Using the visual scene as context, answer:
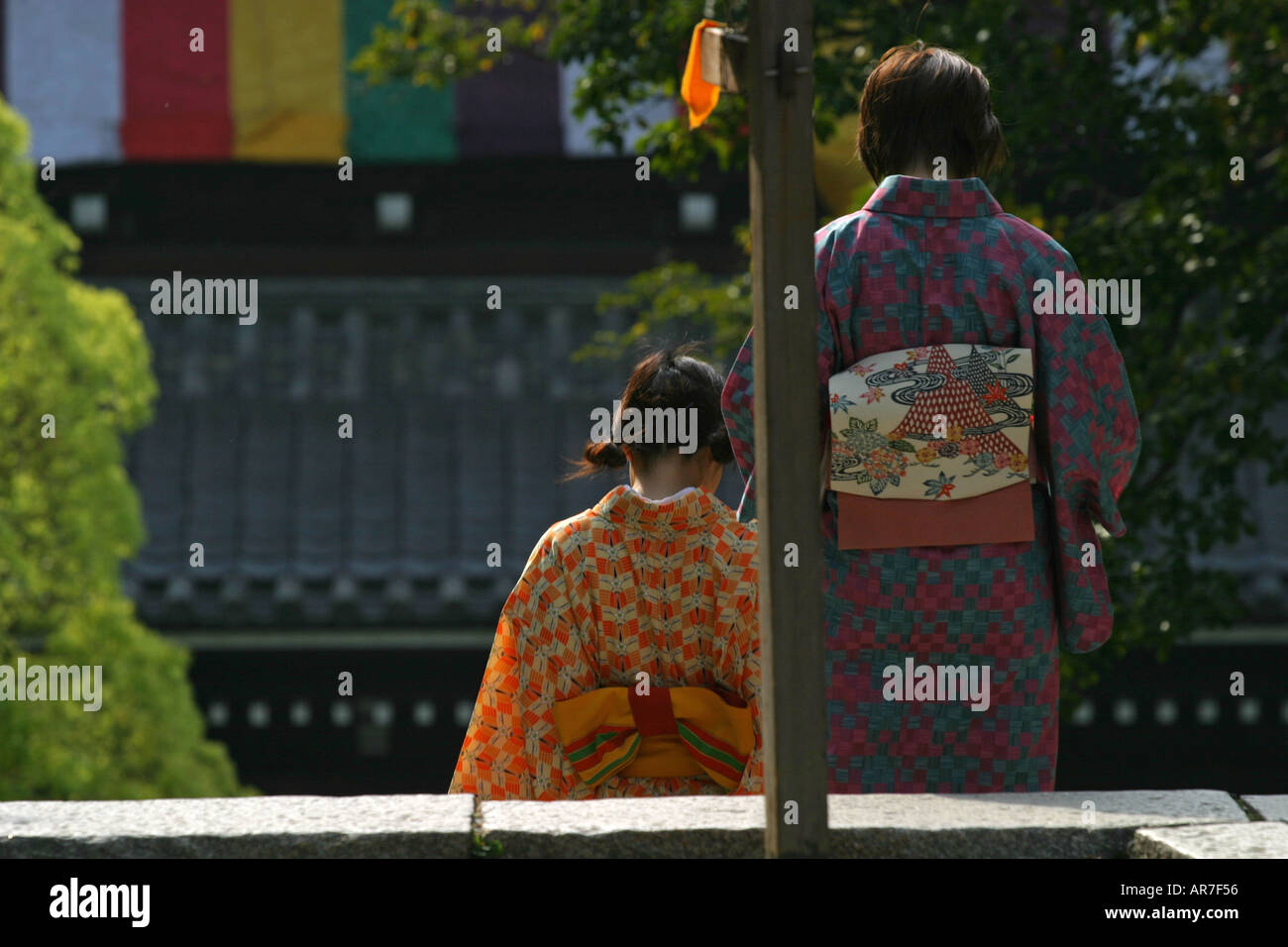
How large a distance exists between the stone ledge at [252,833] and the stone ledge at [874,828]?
87 millimetres

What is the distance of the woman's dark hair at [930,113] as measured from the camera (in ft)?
9.69

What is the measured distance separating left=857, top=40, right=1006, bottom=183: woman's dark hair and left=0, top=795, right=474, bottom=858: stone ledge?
1.35 m

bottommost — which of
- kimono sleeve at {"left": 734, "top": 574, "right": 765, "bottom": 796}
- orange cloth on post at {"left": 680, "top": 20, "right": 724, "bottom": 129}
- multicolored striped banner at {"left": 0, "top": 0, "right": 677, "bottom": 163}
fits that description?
kimono sleeve at {"left": 734, "top": 574, "right": 765, "bottom": 796}

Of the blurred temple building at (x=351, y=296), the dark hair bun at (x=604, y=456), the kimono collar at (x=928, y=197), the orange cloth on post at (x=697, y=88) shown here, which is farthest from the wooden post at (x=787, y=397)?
the blurred temple building at (x=351, y=296)

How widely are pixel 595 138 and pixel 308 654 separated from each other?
4.93 metres

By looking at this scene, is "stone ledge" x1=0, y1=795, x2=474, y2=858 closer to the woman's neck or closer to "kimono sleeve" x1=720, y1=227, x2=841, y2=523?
"kimono sleeve" x1=720, y1=227, x2=841, y2=523

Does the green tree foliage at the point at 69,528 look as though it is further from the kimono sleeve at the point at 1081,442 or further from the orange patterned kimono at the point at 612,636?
the kimono sleeve at the point at 1081,442

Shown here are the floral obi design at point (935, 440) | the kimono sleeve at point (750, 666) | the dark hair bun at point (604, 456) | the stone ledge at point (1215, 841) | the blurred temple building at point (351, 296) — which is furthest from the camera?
the blurred temple building at point (351, 296)

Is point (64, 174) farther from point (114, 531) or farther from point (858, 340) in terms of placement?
point (858, 340)

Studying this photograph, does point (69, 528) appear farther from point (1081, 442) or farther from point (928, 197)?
point (1081, 442)

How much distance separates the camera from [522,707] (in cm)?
341

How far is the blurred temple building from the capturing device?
32.1ft

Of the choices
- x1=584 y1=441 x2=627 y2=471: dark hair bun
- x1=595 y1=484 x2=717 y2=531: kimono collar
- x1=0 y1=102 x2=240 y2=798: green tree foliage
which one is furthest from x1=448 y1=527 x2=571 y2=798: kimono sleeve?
x1=0 y1=102 x2=240 y2=798: green tree foliage

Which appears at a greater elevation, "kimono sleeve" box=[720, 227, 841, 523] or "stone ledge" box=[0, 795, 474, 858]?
"kimono sleeve" box=[720, 227, 841, 523]
